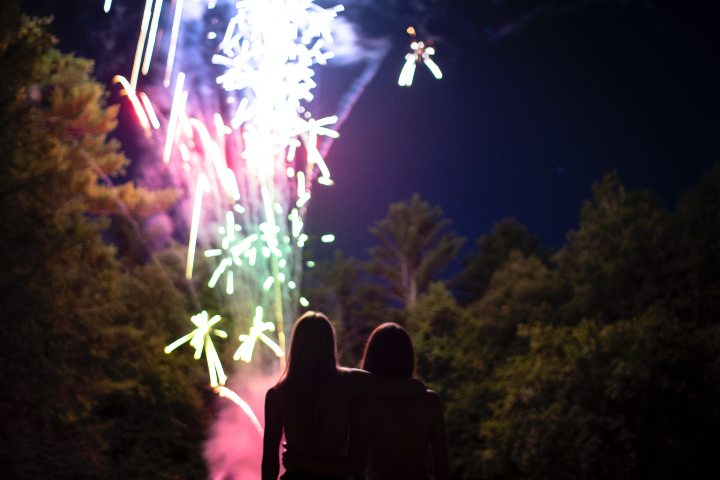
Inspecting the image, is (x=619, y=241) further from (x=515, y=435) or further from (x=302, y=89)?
(x=302, y=89)

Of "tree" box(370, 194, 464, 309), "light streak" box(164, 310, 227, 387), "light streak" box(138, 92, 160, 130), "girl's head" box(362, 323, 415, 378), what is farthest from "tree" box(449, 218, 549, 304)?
"girl's head" box(362, 323, 415, 378)

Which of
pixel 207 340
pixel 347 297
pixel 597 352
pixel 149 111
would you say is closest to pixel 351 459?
pixel 149 111

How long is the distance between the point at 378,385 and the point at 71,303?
45.5ft

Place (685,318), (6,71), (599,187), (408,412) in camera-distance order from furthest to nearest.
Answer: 1. (599,187)
2. (685,318)
3. (6,71)
4. (408,412)

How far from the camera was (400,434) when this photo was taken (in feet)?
10.6

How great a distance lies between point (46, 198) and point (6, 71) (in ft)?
8.47

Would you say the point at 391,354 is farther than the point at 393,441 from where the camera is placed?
Yes

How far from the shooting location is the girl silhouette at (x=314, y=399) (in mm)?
3203

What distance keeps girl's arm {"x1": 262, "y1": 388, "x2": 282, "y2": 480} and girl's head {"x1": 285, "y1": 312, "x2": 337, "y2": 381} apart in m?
0.12

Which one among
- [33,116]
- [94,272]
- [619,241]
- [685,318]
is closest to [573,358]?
[685,318]

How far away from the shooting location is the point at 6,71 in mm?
15094

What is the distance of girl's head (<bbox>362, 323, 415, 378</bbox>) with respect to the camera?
11.0 ft

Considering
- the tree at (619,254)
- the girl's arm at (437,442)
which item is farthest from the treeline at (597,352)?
the girl's arm at (437,442)

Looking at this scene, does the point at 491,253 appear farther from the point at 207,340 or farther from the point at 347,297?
the point at 207,340
